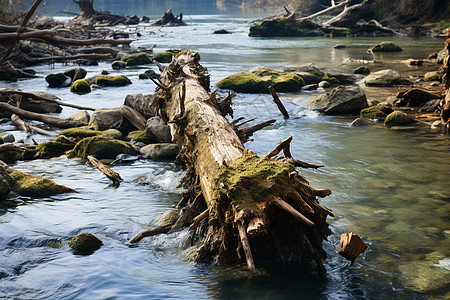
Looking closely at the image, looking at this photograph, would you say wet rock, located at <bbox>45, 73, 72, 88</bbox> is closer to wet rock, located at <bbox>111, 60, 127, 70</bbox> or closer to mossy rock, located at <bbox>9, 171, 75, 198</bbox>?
wet rock, located at <bbox>111, 60, 127, 70</bbox>

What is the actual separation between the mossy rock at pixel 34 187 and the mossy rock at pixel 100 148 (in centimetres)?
170

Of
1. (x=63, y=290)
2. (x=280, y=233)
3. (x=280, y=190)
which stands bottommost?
(x=63, y=290)

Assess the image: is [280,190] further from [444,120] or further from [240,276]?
[444,120]

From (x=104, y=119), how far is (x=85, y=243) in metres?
5.53

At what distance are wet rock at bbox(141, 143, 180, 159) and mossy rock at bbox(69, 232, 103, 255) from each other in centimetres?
338

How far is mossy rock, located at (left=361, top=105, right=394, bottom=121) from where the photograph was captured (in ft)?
31.7

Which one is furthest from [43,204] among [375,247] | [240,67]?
[240,67]

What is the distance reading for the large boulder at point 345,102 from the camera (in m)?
10.4

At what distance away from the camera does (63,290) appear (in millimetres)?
3605

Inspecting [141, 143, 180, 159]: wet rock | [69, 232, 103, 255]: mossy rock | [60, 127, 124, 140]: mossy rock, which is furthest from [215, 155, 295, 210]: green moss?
[60, 127, 124, 140]: mossy rock

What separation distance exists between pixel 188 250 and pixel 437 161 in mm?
4638

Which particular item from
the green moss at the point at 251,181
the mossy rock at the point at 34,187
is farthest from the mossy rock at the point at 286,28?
the green moss at the point at 251,181

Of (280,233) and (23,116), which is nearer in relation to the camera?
(280,233)

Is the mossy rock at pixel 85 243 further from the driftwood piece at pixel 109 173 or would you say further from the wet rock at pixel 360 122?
the wet rock at pixel 360 122
